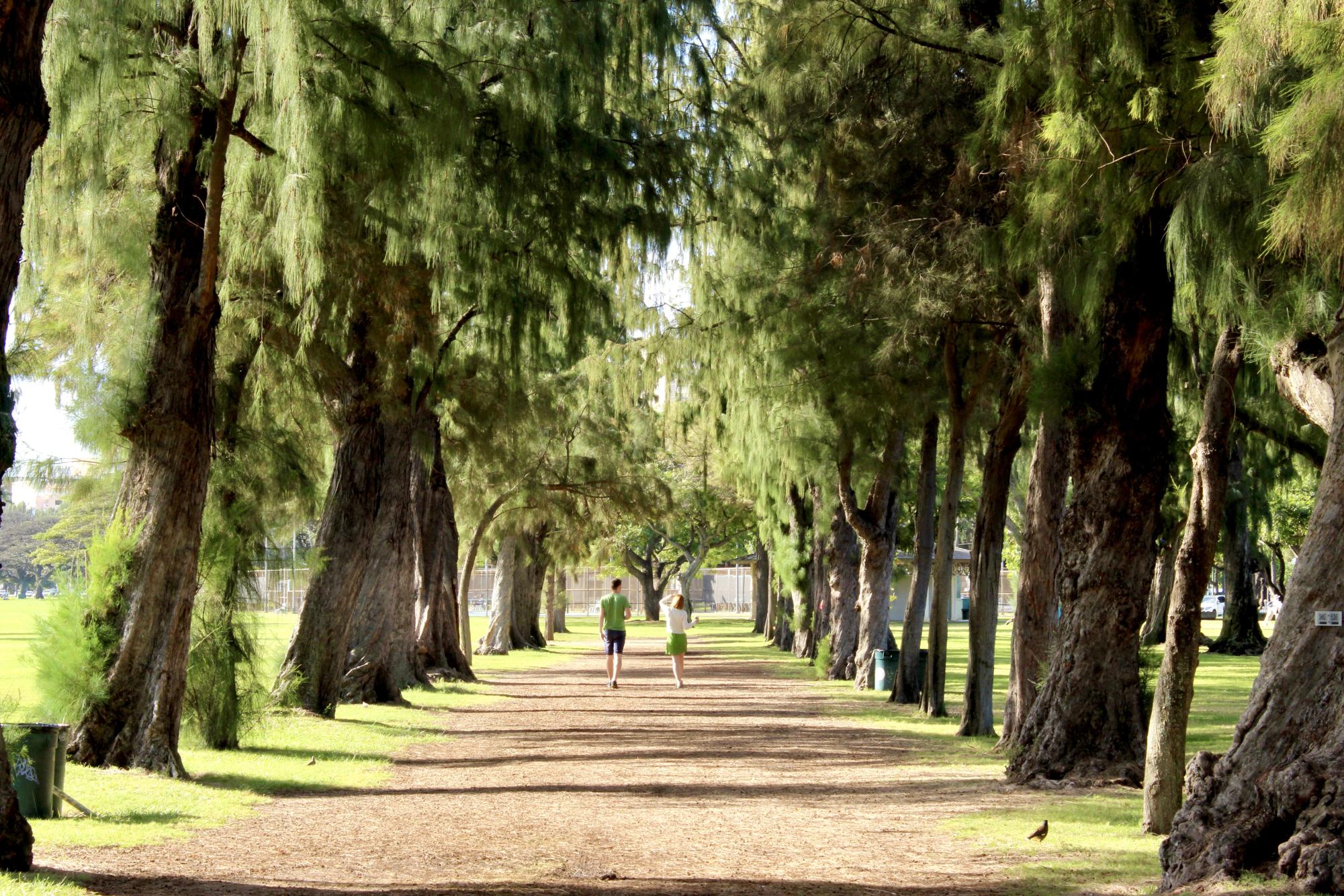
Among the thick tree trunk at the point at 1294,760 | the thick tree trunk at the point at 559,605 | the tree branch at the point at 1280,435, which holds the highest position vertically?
the tree branch at the point at 1280,435

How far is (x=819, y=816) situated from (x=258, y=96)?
5.85m

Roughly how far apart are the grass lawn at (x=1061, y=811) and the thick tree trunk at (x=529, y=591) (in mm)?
10351

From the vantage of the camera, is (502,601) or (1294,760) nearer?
(1294,760)

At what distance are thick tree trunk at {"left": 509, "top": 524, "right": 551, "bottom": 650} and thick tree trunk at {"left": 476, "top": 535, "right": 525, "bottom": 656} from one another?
0.87m

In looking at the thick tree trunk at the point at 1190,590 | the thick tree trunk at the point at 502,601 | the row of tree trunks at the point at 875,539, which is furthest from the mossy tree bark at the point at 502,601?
the thick tree trunk at the point at 1190,590

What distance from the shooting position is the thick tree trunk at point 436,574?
69.2 ft

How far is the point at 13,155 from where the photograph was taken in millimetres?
5953

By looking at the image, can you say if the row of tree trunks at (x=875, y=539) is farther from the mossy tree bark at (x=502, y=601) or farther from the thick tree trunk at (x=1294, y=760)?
the thick tree trunk at (x=1294, y=760)

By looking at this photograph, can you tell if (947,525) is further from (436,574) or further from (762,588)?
(762,588)

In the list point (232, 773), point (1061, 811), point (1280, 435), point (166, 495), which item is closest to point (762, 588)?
point (1280, 435)

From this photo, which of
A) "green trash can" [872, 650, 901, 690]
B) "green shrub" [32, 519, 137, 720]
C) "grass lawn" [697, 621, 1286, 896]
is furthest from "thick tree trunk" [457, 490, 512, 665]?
"green shrub" [32, 519, 137, 720]

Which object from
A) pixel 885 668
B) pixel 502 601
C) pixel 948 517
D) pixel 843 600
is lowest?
pixel 885 668

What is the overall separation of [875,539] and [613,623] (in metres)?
4.19

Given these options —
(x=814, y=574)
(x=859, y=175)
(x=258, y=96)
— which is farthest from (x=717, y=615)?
(x=258, y=96)
